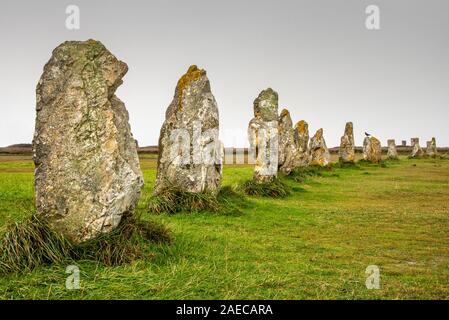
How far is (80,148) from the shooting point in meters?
7.71

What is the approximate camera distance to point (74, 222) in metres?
7.48

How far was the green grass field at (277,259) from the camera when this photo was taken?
19.7 ft

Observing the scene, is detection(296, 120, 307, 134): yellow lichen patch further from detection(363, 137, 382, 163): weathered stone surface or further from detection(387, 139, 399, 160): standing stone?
detection(387, 139, 399, 160): standing stone

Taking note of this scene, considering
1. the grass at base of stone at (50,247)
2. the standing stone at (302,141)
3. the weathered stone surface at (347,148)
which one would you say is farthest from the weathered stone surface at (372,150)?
the grass at base of stone at (50,247)

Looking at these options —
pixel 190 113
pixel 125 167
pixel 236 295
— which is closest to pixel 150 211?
pixel 190 113

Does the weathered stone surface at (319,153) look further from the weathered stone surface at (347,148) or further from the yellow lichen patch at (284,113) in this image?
the yellow lichen patch at (284,113)

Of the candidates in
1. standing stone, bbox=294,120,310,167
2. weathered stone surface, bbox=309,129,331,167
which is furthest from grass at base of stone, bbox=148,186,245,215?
weathered stone surface, bbox=309,129,331,167

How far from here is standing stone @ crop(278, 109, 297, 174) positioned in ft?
73.7

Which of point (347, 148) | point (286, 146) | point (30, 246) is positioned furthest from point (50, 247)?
point (347, 148)

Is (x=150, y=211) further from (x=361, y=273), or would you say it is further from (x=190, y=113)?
(x=361, y=273)

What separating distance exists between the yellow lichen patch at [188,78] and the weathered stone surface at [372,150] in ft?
96.9

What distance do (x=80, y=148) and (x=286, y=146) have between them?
16.2 metres

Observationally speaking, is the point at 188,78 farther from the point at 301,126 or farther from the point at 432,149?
the point at 432,149
